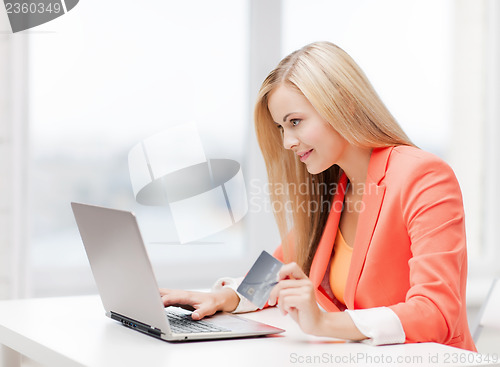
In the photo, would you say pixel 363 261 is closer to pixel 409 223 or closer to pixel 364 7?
pixel 409 223

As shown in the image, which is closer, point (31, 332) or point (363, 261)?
point (31, 332)

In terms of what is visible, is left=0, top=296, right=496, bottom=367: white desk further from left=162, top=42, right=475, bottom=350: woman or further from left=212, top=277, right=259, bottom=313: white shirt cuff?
left=212, top=277, right=259, bottom=313: white shirt cuff

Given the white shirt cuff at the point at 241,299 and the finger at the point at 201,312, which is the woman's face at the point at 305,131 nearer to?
the white shirt cuff at the point at 241,299

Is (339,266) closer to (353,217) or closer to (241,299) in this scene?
(353,217)

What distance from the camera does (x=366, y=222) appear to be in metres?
1.65

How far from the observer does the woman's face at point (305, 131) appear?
1732 mm

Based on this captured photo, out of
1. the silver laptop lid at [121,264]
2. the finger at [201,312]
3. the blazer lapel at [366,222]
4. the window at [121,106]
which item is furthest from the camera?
the window at [121,106]

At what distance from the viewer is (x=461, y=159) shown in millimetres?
3475

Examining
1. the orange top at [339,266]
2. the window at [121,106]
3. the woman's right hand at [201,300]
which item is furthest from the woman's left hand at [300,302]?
the window at [121,106]

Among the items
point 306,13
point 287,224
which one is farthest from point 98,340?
point 306,13

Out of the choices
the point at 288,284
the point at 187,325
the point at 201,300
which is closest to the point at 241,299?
the point at 201,300

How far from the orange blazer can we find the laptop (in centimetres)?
29

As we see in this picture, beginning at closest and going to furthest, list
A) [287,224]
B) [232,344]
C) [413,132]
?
[232,344] < [287,224] < [413,132]

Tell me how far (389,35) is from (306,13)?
44 centimetres
